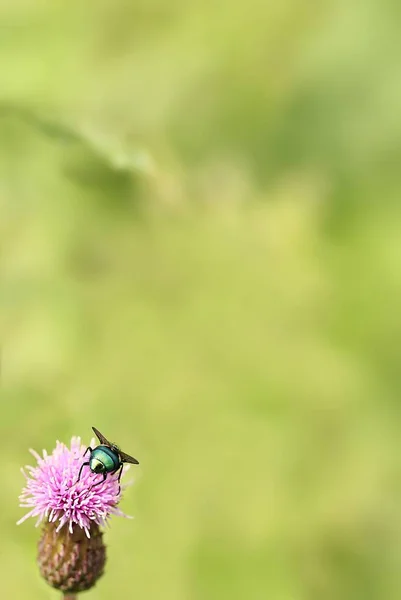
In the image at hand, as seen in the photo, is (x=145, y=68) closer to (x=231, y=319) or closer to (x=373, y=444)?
(x=231, y=319)

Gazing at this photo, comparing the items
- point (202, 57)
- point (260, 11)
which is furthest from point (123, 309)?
point (260, 11)

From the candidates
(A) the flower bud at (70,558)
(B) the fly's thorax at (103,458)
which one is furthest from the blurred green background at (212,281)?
(B) the fly's thorax at (103,458)

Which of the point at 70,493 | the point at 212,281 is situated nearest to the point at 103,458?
the point at 70,493

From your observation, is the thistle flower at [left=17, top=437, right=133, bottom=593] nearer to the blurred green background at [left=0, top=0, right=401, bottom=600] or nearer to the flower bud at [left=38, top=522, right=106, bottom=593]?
the flower bud at [left=38, top=522, right=106, bottom=593]

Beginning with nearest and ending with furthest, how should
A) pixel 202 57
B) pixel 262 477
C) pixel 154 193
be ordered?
pixel 262 477 → pixel 154 193 → pixel 202 57

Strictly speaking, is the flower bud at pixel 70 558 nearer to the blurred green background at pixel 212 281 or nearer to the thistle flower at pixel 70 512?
the thistle flower at pixel 70 512
